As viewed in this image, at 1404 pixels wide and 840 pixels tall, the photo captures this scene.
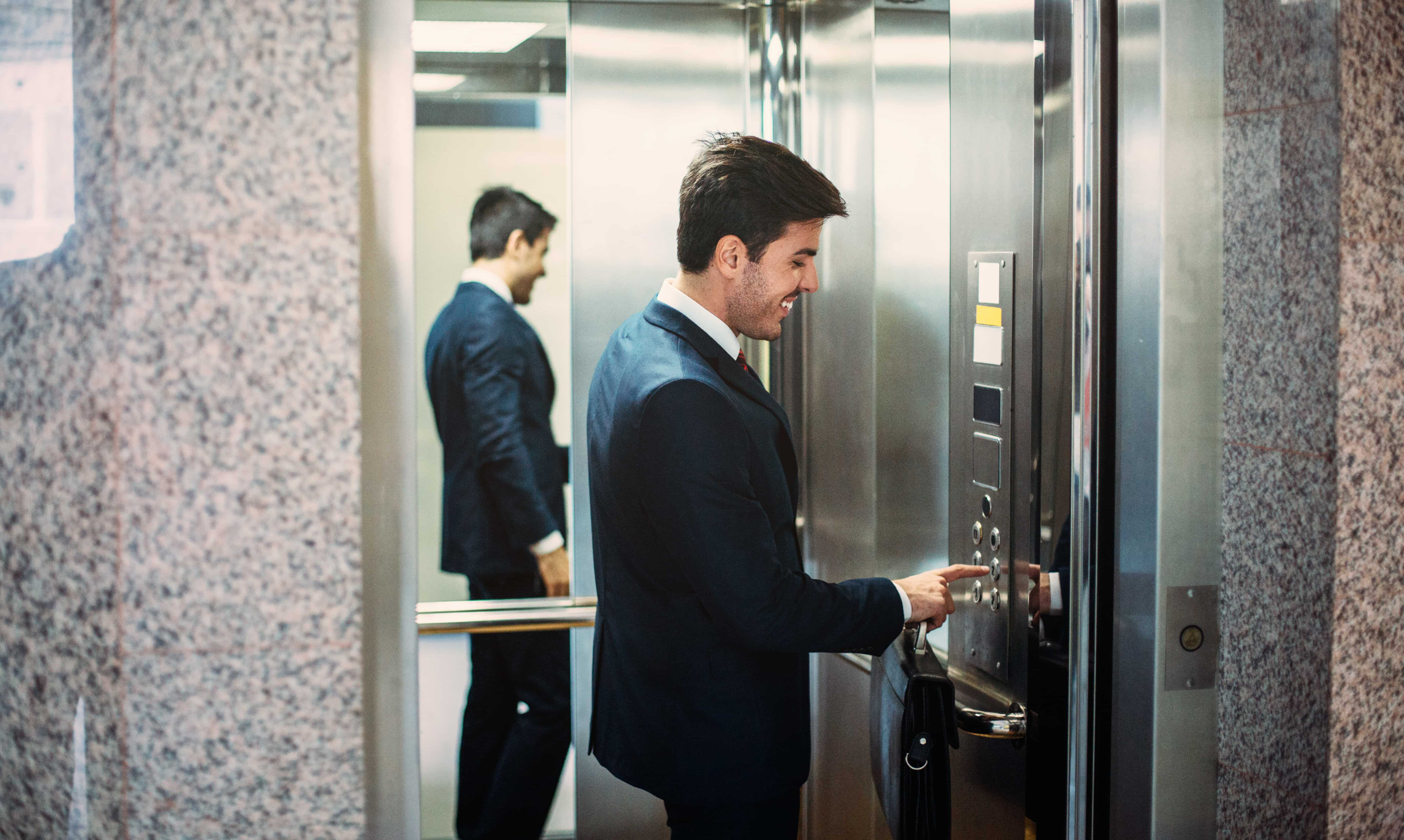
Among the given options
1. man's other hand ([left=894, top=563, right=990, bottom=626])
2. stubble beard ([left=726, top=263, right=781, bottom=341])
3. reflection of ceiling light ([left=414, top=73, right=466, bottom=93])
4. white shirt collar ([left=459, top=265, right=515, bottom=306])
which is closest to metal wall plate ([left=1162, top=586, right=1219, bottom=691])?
man's other hand ([left=894, top=563, right=990, bottom=626])

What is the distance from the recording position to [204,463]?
1.16m

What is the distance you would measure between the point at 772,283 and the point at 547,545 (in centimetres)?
102

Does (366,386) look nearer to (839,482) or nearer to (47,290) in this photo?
(47,290)

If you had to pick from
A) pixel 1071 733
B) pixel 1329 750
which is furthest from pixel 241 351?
pixel 1329 750

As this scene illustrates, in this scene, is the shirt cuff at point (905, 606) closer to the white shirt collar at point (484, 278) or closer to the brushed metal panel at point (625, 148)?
the brushed metal panel at point (625, 148)

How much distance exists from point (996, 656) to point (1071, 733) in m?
0.23

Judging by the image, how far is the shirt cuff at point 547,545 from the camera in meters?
2.68

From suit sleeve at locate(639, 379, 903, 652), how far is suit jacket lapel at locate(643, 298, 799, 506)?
157 mm

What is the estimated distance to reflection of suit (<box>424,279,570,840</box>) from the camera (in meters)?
2.62

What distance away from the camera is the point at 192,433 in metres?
1.16

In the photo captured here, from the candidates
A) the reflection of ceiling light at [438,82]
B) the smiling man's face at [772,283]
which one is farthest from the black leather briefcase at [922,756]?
the reflection of ceiling light at [438,82]

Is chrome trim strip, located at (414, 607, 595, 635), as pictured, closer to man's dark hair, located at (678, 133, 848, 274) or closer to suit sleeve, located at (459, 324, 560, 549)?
suit sleeve, located at (459, 324, 560, 549)

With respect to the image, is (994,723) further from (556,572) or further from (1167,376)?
(556,572)

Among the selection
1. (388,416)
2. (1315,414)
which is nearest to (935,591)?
(1315,414)
